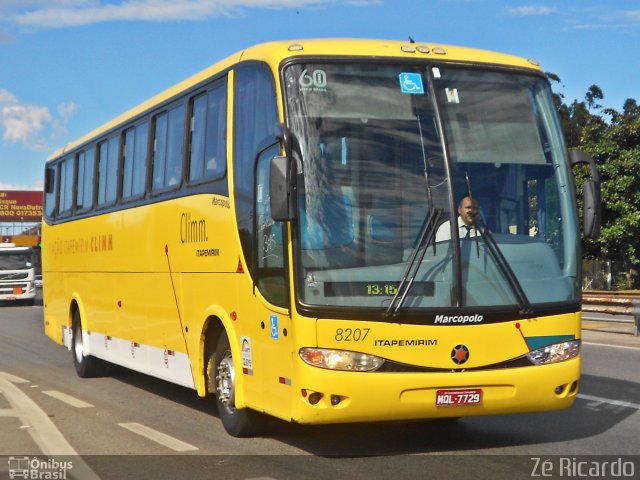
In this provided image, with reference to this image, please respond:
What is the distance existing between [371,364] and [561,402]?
5.47 feet

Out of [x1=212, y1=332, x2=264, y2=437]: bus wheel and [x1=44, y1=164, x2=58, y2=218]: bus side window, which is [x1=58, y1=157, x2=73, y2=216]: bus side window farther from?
[x1=212, y1=332, x2=264, y2=437]: bus wheel

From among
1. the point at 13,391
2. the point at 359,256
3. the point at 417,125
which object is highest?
the point at 417,125

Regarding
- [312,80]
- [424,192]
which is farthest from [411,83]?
[424,192]

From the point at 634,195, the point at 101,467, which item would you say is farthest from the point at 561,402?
the point at 634,195

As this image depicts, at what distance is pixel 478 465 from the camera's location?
27.2 feet

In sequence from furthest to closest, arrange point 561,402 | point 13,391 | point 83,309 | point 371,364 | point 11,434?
point 83,309, point 13,391, point 11,434, point 561,402, point 371,364

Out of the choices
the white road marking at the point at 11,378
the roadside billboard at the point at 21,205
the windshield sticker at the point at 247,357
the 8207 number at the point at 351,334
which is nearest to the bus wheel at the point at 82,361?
the white road marking at the point at 11,378

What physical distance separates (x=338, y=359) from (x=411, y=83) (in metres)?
2.31

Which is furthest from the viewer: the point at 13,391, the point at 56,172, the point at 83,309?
the point at 56,172

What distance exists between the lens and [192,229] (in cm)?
1088

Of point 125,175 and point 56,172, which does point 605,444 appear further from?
point 56,172

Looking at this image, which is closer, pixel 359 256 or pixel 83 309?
pixel 359 256

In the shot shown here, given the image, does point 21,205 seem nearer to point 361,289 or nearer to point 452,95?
point 452,95

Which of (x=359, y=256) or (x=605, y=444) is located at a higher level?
(x=359, y=256)
